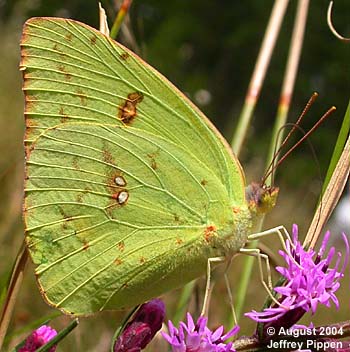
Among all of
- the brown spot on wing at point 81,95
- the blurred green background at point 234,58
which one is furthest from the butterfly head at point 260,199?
the blurred green background at point 234,58

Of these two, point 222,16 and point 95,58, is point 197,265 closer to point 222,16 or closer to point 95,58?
point 95,58

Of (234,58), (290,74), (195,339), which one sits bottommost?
(195,339)

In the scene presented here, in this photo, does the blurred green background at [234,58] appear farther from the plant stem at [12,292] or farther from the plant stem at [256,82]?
the plant stem at [12,292]

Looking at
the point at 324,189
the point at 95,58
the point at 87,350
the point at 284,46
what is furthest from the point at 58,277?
the point at 284,46

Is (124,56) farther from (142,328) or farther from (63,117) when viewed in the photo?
(142,328)

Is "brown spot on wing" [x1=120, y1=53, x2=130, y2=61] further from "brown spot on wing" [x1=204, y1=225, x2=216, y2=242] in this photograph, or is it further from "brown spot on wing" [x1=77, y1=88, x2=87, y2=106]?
"brown spot on wing" [x1=204, y1=225, x2=216, y2=242]

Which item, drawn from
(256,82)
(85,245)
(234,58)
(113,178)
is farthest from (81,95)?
(234,58)
